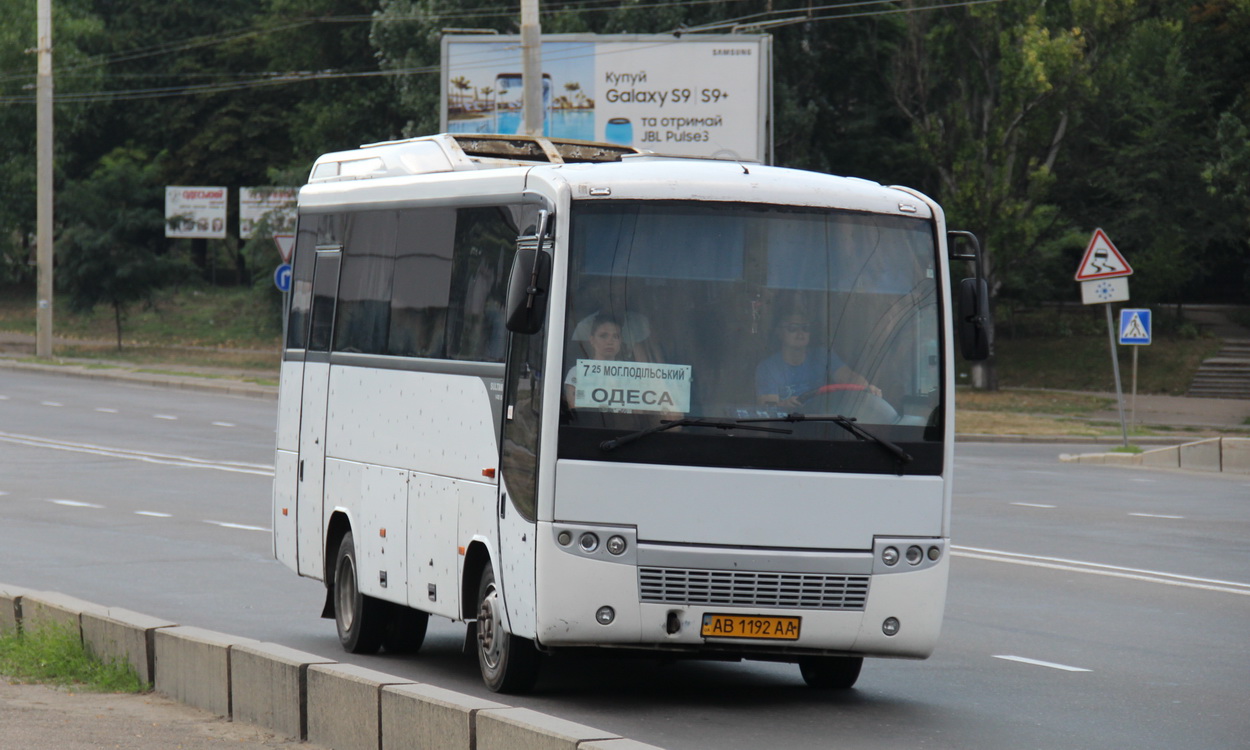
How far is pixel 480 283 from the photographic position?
9.45 meters

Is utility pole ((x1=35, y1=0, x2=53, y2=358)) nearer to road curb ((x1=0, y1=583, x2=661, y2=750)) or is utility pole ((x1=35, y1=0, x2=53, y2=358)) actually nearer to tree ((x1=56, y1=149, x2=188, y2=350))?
tree ((x1=56, y1=149, x2=188, y2=350))

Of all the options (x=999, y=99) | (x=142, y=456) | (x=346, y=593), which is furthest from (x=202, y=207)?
(x=346, y=593)

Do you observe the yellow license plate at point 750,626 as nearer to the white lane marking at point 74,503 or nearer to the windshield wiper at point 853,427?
the windshield wiper at point 853,427

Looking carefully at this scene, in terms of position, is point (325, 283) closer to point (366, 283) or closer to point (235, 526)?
point (366, 283)

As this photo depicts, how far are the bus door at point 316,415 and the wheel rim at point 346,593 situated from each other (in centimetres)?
25

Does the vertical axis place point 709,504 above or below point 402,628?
above

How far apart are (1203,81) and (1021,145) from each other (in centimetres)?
1015

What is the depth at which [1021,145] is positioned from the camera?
47.0 metres

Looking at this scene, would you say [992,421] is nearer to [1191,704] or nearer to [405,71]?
[405,71]

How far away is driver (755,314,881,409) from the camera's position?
27.9ft

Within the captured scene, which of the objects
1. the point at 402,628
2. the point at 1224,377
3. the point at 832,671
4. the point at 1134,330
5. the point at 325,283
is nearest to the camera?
Answer: the point at 832,671

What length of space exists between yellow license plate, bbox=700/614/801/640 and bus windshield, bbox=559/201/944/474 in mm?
717

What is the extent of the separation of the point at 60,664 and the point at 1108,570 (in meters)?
8.85

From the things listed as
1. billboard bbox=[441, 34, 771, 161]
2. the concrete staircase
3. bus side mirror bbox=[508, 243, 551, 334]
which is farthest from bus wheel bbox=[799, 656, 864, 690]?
the concrete staircase
